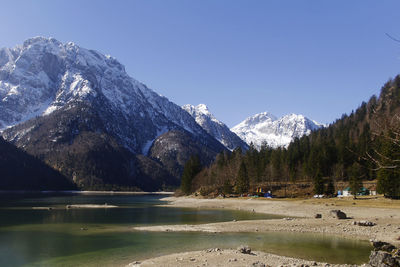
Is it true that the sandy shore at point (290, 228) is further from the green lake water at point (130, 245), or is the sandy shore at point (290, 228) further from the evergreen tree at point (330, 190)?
the evergreen tree at point (330, 190)

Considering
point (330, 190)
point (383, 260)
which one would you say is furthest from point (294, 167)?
point (383, 260)

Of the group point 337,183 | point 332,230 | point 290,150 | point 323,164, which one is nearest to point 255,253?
point 332,230

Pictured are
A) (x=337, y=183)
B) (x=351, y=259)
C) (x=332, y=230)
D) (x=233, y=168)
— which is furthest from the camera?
(x=233, y=168)

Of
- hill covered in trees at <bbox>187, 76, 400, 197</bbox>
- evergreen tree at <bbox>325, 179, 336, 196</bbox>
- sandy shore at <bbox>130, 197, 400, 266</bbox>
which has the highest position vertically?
hill covered in trees at <bbox>187, 76, 400, 197</bbox>

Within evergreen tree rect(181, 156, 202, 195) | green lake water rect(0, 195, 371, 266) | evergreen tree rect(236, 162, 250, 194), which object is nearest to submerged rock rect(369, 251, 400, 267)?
green lake water rect(0, 195, 371, 266)

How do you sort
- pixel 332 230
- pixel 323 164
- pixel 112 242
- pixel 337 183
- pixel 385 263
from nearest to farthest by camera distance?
1. pixel 385 263
2. pixel 112 242
3. pixel 332 230
4. pixel 337 183
5. pixel 323 164

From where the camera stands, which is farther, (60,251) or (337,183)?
(337,183)

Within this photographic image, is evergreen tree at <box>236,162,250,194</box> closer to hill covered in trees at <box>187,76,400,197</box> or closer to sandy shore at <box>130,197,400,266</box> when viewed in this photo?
hill covered in trees at <box>187,76,400,197</box>

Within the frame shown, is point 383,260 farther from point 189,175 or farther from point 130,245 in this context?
point 189,175

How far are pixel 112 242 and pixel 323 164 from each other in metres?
111

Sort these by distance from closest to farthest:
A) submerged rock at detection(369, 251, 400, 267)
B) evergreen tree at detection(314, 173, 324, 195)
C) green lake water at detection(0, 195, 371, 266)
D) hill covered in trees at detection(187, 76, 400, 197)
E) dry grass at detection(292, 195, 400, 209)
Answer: submerged rock at detection(369, 251, 400, 267) → green lake water at detection(0, 195, 371, 266) → dry grass at detection(292, 195, 400, 209) → evergreen tree at detection(314, 173, 324, 195) → hill covered in trees at detection(187, 76, 400, 197)

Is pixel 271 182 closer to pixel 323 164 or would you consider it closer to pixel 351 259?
pixel 323 164

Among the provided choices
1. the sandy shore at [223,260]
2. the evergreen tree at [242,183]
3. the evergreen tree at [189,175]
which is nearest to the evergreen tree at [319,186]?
the evergreen tree at [242,183]

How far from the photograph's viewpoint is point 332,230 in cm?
4441
